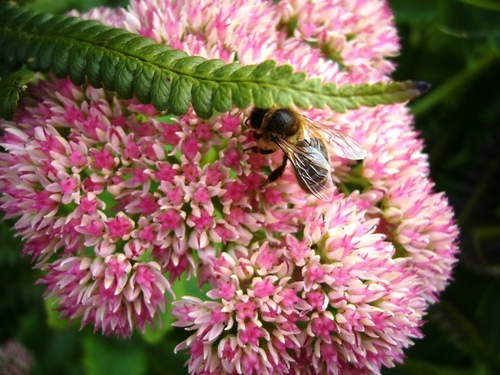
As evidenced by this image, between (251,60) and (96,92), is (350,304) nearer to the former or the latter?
(251,60)

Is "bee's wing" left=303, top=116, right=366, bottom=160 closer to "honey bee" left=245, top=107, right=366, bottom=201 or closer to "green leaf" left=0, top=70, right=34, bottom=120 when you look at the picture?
"honey bee" left=245, top=107, right=366, bottom=201

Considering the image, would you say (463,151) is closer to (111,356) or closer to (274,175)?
(274,175)

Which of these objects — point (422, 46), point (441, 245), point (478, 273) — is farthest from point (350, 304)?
point (422, 46)

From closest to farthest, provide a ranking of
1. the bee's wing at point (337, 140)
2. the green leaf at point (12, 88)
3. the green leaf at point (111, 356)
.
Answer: the green leaf at point (12, 88) < the bee's wing at point (337, 140) < the green leaf at point (111, 356)

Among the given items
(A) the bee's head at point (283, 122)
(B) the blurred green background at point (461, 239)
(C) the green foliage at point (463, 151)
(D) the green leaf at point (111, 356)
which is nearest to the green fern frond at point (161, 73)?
(A) the bee's head at point (283, 122)

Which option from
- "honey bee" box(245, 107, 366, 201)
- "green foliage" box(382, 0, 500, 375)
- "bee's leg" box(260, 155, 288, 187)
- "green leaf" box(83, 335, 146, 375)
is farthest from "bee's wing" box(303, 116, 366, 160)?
"green leaf" box(83, 335, 146, 375)

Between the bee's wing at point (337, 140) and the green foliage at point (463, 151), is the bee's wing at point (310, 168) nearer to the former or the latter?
the bee's wing at point (337, 140)
